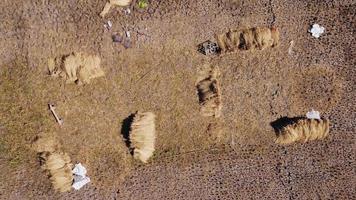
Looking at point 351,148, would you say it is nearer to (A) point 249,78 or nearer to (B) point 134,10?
(A) point 249,78

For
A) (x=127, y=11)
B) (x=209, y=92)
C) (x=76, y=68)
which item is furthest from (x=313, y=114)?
(x=76, y=68)

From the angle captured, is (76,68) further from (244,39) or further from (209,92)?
(244,39)

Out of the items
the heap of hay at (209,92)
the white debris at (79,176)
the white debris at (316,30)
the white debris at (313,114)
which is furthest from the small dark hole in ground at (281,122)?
the white debris at (79,176)

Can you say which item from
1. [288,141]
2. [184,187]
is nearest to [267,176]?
[288,141]

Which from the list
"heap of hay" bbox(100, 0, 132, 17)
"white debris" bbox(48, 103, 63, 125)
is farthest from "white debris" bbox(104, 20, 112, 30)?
"white debris" bbox(48, 103, 63, 125)

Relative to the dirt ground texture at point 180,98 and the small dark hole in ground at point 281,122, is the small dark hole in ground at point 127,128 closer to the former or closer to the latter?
the dirt ground texture at point 180,98
